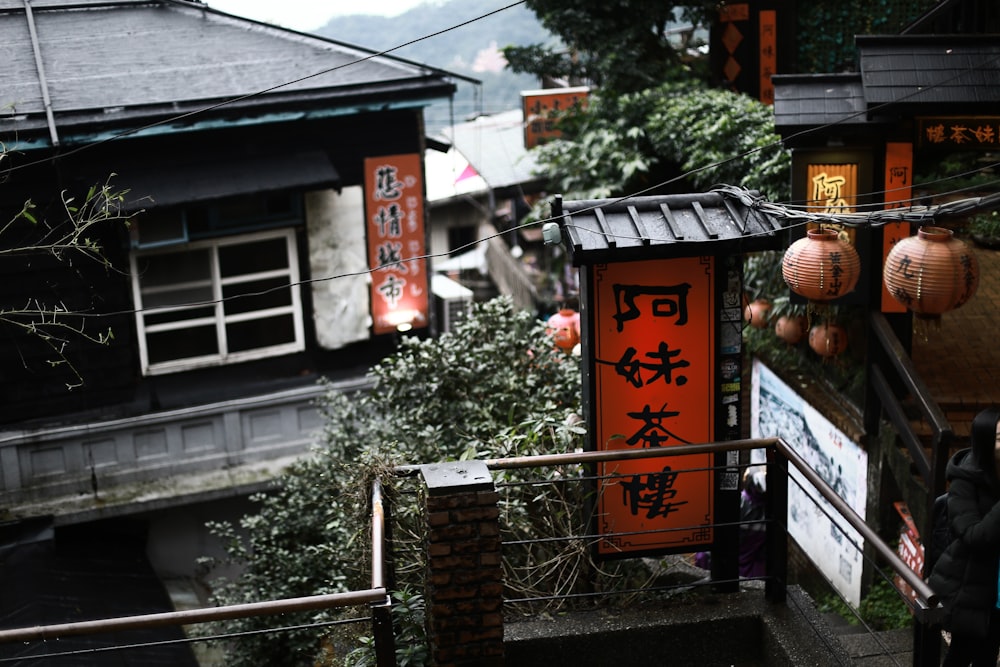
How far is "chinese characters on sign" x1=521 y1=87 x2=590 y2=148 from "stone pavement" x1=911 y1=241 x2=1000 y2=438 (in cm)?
970

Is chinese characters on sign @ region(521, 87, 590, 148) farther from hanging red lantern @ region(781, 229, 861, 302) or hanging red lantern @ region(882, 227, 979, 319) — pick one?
hanging red lantern @ region(882, 227, 979, 319)

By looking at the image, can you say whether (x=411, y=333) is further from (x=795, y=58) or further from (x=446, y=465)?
(x=446, y=465)

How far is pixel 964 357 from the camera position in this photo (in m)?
11.5

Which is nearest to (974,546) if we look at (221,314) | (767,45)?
(221,314)

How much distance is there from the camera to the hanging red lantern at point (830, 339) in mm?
10547

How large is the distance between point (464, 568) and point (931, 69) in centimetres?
641

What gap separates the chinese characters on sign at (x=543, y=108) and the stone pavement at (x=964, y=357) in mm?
9698

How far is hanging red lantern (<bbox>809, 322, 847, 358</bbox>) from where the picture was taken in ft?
34.6

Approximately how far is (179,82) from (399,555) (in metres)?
9.33

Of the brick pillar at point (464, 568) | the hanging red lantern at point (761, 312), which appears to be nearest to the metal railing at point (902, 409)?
the hanging red lantern at point (761, 312)

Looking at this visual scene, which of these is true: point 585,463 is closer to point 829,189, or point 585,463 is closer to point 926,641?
point 926,641

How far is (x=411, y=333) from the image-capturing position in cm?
1633

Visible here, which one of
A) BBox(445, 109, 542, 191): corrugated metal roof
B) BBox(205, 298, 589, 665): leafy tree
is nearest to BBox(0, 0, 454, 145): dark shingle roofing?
BBox(205, 298, 589, 665): leafy tree

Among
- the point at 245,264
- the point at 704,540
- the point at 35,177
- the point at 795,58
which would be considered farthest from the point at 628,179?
the point at 704,540
